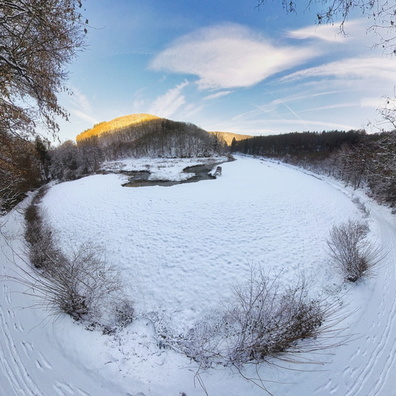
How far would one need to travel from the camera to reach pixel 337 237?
26.2ft

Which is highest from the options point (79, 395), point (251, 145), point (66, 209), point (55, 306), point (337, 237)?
point (251, 145)

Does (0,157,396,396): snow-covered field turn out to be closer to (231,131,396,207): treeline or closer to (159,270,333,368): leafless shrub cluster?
(159,270,333,368): leafless shrub cluster

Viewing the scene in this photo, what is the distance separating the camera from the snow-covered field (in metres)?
3.85

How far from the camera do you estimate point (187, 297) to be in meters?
6.89

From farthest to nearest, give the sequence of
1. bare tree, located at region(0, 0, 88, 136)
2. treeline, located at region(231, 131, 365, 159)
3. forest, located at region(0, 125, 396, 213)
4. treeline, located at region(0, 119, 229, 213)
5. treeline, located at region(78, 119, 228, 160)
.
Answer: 1. treeline, located at region(78, 119, 228, 160)
2. treeline, located at region(231, 131, 365, 159)
3. treeline, located at region(0, 119, 229, 213)
4. forest, located at region(0, 125, 396, 213)
5. bare tree, located at region(0, 0, 88, 136)

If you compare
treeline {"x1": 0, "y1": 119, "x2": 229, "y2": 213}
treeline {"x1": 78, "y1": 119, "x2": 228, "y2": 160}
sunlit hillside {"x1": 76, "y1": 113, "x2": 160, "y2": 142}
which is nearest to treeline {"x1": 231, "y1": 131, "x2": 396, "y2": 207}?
treeline {"x1": 0, "y1": 119, "x2": 229, "y2": 213}

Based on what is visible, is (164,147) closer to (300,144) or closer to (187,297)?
(300,144)

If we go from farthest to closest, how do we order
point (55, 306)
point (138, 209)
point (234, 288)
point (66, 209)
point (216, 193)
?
point (216, 193) < point (66, 209) < point (138, 209) < point (234, 288) < point (55, 306)

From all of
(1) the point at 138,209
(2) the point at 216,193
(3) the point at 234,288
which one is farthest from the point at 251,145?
(3) the point at 234,288

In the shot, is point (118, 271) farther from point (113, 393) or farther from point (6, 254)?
point (6, 254)

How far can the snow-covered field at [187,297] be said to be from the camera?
12.6ft

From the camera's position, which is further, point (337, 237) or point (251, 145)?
point (251, 145)

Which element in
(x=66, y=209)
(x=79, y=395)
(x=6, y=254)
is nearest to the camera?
(x=79, y=395)

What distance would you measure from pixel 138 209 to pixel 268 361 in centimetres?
1351
